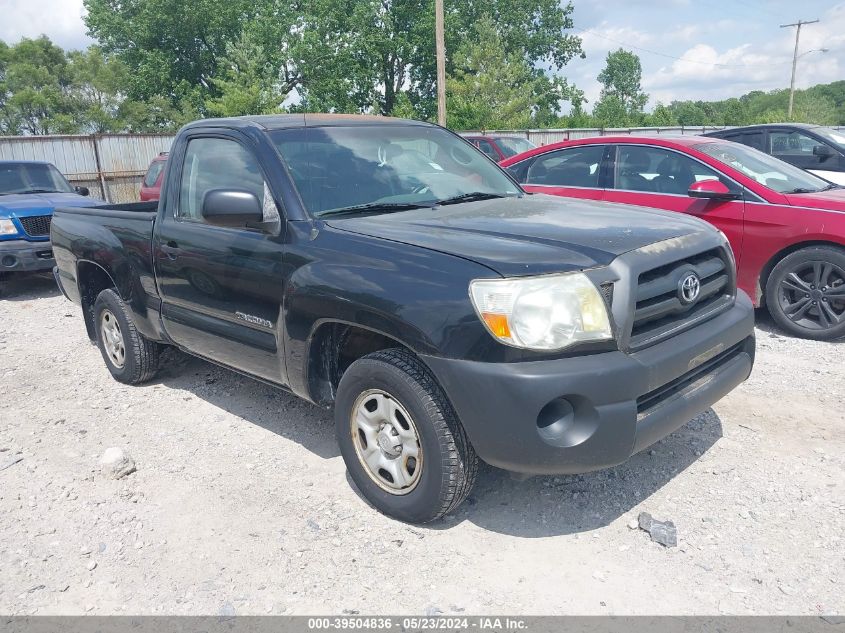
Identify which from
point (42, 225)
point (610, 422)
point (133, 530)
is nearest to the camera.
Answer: point (610, 422)

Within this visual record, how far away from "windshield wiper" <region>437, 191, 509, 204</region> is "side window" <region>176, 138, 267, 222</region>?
39.9 inches

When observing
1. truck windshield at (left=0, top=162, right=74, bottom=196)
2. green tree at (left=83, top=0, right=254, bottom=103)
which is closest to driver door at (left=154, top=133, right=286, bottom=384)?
truck windshield at (left=0, top=162, right=74, bottom=196)

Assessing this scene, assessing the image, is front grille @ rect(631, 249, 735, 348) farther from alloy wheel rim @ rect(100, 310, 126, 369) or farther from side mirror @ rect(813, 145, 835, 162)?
side mirror @ rect(813, 145, 835, 162)

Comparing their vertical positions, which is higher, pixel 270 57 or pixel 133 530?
pixel 270 57

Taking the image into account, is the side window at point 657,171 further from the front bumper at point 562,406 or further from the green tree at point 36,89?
the green tree at point 36,89

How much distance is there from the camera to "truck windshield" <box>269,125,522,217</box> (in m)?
3.70

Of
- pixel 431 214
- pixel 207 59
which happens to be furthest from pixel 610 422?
pixel 207 59

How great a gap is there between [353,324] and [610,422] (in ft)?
3.88

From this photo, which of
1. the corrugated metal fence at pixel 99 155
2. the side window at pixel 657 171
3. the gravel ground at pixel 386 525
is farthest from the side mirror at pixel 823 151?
the corrugated metal fence at pixel 99 155

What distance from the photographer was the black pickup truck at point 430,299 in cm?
276

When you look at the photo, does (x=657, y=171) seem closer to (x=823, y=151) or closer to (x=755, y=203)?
(x=755, y=203)

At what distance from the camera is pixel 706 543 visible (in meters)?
3.06

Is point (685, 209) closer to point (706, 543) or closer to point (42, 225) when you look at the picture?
point (706, 543)
